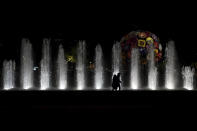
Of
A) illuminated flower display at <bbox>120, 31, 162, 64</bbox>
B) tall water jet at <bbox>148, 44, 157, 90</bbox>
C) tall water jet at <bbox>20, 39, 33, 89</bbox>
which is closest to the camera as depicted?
tall water jet at <bbox>20, 39, 33, 89</bbox>

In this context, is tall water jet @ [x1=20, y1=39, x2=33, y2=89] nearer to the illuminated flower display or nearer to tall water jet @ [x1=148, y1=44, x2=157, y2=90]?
the illuminated flower display

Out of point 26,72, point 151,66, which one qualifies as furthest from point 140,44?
point 26,72

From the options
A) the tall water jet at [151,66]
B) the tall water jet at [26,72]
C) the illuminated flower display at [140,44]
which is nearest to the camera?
the tall water jet at [26,72]

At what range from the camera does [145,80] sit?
2233cm

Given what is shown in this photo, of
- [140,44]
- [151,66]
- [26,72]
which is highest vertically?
[140,44]

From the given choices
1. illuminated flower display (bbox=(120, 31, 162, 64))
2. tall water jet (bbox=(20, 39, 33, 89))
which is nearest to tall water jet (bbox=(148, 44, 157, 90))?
illuminated flower display (bbox=(120, 31, 162, 64))

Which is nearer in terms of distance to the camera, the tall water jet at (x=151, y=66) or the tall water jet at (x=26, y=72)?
the tall water jet at (x=26, y=72)

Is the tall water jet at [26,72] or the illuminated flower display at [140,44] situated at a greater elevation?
the illuminated flower display at [140,44]

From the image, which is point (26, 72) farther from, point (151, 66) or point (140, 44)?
point (151, 66)

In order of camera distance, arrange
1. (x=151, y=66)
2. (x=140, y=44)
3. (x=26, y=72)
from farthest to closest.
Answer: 1. (x=140, y=44)
2. (x=151, y=66)
3. (x=26, y=72)

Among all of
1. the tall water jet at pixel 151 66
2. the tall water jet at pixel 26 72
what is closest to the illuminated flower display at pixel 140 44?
the tall water jet at pixel 151 66

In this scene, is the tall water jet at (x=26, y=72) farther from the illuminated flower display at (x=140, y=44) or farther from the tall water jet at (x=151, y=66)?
the tall water jet at (x=151, y=66)
